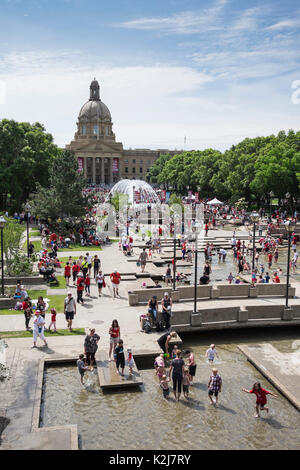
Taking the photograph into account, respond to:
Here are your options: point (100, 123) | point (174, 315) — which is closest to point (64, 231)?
point (174, 315)

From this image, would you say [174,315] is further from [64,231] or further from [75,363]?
[64,231]

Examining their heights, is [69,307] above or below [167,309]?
above

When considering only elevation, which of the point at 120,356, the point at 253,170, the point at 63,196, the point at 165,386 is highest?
the point at 253,170

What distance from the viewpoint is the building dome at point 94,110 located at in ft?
553

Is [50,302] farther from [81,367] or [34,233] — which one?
[34,233]

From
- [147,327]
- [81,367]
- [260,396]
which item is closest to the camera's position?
[260,396]

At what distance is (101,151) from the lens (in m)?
154

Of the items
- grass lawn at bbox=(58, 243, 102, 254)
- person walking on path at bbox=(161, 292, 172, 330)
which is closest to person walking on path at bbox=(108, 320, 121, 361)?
person walking on path at bbox=(161, 292, 172, 330)

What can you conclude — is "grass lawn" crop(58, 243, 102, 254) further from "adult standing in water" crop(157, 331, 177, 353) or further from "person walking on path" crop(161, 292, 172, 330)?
"adult standing in water" crop(157, 331, 177, 353)

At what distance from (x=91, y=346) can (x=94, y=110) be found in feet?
540

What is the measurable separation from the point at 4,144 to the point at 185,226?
21.2 meters

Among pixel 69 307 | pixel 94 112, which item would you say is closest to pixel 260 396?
pixel 69 307

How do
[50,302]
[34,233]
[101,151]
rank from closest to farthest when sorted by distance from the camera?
1. [50,302]
2. [34,233]
3. [101,151]

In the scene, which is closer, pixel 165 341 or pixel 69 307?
pixel 165 341
